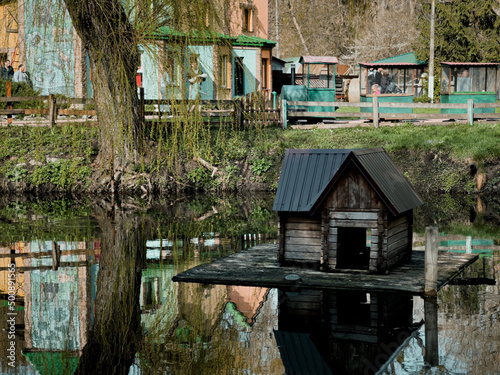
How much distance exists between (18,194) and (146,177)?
4.90 m

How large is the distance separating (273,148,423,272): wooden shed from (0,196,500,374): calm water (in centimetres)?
120

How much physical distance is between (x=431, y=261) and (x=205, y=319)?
355 centimetres

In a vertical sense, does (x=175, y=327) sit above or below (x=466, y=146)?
below

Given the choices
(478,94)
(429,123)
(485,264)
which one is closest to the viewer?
(485,264)

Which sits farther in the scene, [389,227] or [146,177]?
[146,177]

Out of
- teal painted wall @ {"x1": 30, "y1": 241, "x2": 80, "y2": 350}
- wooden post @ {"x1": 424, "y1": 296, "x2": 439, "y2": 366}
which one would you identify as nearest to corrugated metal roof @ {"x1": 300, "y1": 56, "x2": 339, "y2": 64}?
teal painted wall @ {"x1": 30, "y1": 241, "x2": 80, "y2": 350}

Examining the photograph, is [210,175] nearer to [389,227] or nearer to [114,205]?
[114,205]

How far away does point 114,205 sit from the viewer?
24.6m

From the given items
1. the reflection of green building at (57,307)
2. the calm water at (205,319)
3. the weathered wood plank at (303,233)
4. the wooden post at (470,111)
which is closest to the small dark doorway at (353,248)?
the weathered wood plank at (303,233)

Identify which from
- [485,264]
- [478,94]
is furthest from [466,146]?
[485,264]

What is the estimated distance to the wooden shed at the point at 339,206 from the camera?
42.3ft

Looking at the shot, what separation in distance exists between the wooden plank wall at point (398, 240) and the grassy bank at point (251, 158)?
41.2 ft

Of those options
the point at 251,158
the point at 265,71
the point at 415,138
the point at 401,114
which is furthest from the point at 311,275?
the point at 265,71

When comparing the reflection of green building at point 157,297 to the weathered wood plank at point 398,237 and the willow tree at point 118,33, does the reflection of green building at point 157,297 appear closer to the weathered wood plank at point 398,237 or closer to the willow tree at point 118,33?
the willow tree at point 118,33
